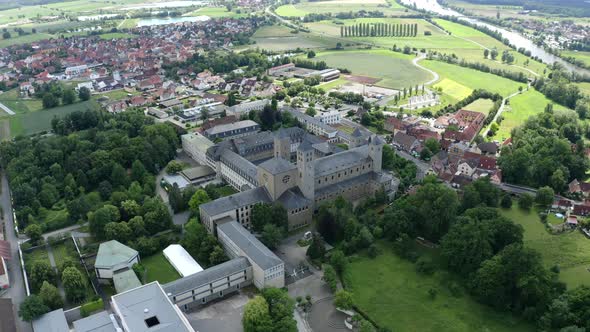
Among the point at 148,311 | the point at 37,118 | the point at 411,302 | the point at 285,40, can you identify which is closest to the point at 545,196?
the point at 411,302

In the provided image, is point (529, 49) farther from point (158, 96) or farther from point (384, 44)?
point (158, 96)

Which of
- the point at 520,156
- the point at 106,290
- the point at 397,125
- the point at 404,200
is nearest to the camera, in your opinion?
the point at 106,290

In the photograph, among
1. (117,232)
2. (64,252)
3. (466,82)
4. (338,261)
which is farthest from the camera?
(466,82)

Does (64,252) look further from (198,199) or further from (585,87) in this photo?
(585,87)

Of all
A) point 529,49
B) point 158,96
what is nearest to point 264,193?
point 158,96

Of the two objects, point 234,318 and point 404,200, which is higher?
point 404,200

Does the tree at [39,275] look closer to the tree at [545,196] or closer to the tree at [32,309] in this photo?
the tree at [32,309]

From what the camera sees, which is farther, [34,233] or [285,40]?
[285,40]

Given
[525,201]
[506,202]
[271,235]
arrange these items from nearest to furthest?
[271,235], [525,201], [506,202]
